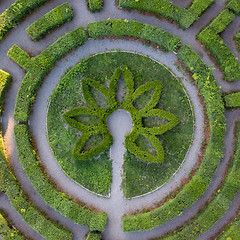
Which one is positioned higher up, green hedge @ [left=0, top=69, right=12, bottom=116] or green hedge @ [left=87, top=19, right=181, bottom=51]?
green hedge @ [left=87, top=19, right=181, bottom=51]

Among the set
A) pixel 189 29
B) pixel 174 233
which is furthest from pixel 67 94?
pixel 174 233

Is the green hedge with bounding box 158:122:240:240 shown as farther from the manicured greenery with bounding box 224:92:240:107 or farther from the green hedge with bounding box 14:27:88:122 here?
A: the green hedge with bounding box 14:27:88:122

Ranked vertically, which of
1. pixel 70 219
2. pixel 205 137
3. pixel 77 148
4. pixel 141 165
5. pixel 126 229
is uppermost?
pixel 205 137

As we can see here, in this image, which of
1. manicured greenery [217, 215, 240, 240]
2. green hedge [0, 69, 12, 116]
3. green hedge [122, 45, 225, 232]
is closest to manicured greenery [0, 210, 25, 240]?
green hedge [122, 45, 225, 232]

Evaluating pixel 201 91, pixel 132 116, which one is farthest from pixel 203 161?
pixel 132 116

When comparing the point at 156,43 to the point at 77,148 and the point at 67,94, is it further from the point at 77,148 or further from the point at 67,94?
the point at 77,148

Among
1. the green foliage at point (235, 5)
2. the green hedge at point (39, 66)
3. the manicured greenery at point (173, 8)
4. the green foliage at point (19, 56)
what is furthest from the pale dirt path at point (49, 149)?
the green foliage at point (235, 5)

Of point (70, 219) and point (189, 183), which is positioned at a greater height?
point (189, 183)
